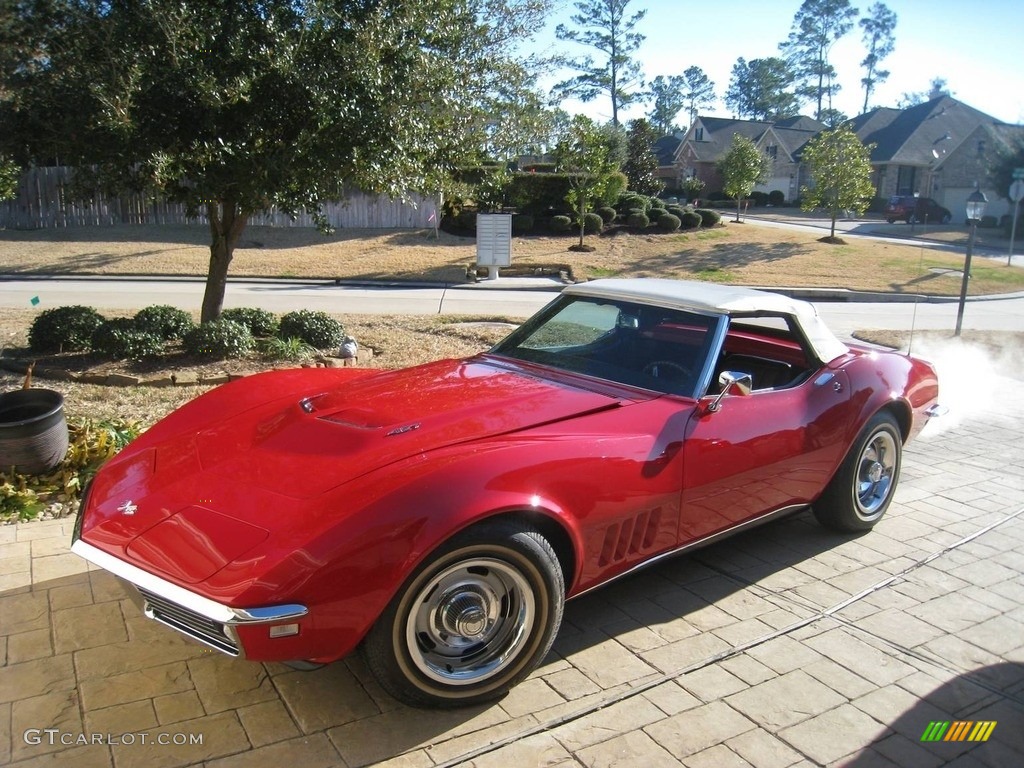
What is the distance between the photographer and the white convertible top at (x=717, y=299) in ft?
13.0

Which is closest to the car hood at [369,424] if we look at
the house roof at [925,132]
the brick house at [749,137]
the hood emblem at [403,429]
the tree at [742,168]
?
the hood emblem at [403,429]

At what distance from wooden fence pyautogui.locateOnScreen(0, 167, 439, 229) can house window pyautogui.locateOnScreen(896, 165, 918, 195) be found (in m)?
39.0

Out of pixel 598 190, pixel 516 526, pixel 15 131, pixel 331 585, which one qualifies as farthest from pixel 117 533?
pixel 598 190

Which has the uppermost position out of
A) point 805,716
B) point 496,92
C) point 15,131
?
point 496,92

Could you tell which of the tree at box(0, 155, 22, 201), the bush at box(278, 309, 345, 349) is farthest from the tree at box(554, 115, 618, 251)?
the tree at box(0, 155, 22, 201)

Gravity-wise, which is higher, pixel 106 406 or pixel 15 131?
pixel 15 131

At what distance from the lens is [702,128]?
2350 inches

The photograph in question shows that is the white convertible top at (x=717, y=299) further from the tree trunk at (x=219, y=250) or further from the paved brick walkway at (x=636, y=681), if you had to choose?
the tree trunk at (x=219, y=250)

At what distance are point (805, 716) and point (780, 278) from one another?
21123 mm

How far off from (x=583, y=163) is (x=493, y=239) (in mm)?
5547

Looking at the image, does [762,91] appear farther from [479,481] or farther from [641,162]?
[479,481]

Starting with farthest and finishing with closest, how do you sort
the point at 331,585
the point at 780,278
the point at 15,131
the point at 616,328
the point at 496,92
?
the point at 780,278 < the point at 496,92 < the point at 15,131 < the point at 616,328 < the point at 331,585

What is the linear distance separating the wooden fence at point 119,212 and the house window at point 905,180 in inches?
1535

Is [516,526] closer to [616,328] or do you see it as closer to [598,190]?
[616,328]
